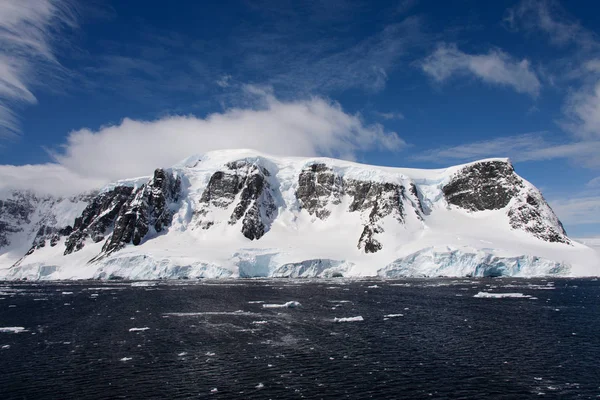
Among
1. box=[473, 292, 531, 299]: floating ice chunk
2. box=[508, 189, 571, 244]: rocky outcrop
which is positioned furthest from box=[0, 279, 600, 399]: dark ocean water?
box=[508, 189, 571, 244]: rocky outcrop

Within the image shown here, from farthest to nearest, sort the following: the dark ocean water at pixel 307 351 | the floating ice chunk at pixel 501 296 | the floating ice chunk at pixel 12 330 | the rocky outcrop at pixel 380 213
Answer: the rocky outcrop at pixel 380 213
the floating ice chunk at pixel 501 296
the floating ice chunk at pixel 12 330
the dark ocean water at pixel 307 351

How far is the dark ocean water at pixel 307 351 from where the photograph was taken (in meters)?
31.7

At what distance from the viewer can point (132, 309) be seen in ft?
240

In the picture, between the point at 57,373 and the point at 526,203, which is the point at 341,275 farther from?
the point at 57,373

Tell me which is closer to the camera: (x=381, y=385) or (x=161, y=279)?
(x=381, y=385)

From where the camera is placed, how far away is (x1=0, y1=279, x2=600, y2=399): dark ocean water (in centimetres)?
3166

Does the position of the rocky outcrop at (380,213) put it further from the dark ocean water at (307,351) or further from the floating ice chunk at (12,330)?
the floating ice chunk at (12,330)

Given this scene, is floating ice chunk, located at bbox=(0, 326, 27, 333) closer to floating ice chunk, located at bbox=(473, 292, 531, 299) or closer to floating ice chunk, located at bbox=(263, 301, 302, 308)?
floating ice chunk, located at bbox=(263, 301, 302, 308)

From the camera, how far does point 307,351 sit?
42.3 metres

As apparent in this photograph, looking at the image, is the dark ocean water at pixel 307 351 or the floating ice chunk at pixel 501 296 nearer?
the dark ocean water at pixel 307 351

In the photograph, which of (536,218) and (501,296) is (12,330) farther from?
(536,218)

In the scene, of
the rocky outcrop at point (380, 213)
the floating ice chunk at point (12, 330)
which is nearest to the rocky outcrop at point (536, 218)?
the rocky outcrop at point (380, 213)

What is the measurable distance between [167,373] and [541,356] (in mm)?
32282

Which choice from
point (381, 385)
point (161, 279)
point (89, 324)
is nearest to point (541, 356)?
point (381, 385)
